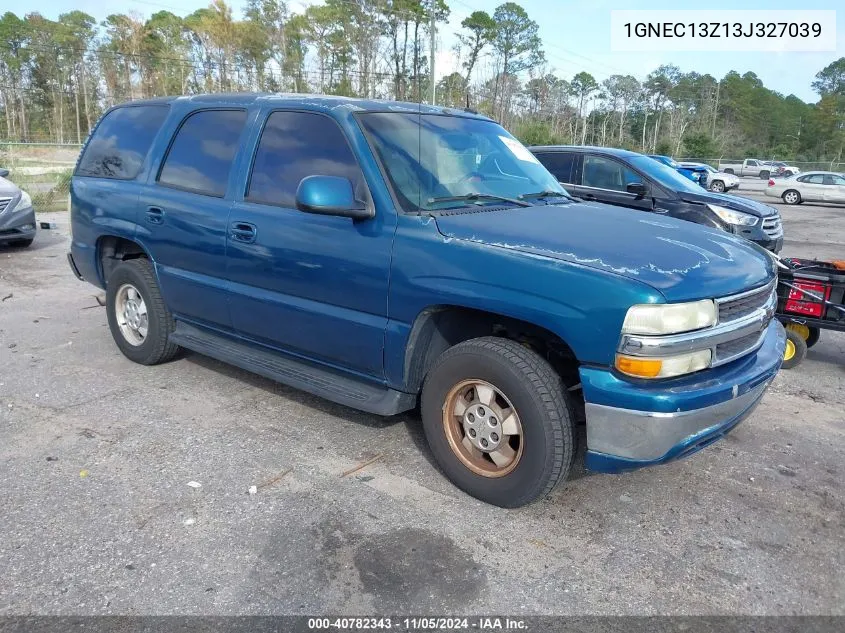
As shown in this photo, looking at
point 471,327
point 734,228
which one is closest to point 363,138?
point 471,327

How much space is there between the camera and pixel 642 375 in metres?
2.72

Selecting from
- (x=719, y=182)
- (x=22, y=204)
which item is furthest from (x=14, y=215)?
(x=719, y=182)

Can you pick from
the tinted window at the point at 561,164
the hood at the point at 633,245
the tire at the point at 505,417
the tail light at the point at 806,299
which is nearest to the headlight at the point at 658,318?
the hood at the point at 633,245

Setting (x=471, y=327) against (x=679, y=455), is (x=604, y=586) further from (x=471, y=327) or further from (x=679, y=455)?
(x=471, y=327)

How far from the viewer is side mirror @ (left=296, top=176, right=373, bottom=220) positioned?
3314 millimetres

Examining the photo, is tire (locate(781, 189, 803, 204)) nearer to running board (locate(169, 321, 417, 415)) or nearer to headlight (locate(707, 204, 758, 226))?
headlight (locate(707, 204, 758, 226))

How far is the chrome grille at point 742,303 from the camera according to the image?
294cm

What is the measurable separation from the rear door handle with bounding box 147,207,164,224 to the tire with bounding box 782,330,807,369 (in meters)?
5.08

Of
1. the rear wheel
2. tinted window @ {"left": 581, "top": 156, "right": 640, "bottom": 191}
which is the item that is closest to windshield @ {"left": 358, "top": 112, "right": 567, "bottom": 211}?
tinted window @ {"left": 581, "top": 156, "right": 640, "bottom": 191}

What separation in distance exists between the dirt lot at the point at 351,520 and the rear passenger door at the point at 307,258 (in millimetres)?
633

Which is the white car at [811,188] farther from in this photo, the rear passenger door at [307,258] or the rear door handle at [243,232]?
the rear door handle at [243,232]

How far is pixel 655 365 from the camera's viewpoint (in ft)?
8.87

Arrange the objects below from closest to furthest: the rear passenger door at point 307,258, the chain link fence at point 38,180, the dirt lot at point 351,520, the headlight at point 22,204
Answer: the dirt lot at point 351,520, the rear passenger door at point 307,258, the headlight at point 22,204, the chain link fence at point 38,180

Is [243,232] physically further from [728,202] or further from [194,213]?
[728,202]
